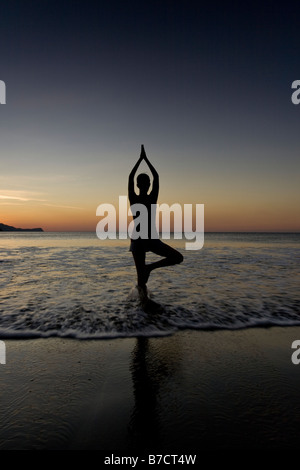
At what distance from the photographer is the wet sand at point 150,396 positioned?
2.02m

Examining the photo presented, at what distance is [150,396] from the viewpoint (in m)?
2.59

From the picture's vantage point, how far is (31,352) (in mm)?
3658

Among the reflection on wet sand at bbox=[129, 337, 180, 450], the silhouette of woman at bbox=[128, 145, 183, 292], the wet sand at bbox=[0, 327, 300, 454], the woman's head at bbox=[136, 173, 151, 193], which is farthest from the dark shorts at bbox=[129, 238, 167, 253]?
the wet sand at bbox=[0, 327, 300, 454]

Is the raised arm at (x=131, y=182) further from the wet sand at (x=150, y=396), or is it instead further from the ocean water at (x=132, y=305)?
the wet sand at (x=150, y=396)

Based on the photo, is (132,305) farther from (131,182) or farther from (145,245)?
(131,182)

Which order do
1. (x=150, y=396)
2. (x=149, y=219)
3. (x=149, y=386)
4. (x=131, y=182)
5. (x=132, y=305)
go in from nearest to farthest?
(x=150, y=396)
(x=149, y=386)
(x=131, y=182)
(x=149, y=219)
(x=132, y=305)

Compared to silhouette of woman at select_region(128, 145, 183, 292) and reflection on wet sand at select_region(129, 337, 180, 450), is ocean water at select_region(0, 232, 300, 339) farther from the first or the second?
silhouette of woman at select_region(128, 145, 183, 292)

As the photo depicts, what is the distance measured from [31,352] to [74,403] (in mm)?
1495

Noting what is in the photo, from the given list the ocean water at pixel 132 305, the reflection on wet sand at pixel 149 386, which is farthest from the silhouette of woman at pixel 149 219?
the reflection on wet sand at pixel 149 386

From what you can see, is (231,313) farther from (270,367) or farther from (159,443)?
(159,443)

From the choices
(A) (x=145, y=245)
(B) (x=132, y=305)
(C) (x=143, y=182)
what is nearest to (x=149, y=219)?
(A) (x=145, y=245)

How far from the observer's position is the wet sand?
6.62 ft
